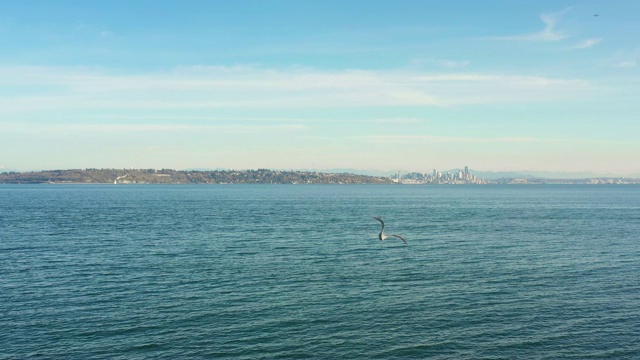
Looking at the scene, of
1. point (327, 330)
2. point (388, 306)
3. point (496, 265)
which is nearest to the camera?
point (327, 330)

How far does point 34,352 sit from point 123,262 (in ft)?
104

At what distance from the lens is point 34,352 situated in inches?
1522

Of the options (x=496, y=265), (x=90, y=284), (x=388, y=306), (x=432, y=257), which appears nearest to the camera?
(x=388, y=306)

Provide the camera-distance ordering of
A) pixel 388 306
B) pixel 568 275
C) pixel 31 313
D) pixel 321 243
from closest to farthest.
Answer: pixel 31 313
pixel 388 306
pixel 568 275
pixel 321 243

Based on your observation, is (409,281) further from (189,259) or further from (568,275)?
(189,259)

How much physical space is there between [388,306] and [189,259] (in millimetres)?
32354

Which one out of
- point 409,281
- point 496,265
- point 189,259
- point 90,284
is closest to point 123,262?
point 189,259

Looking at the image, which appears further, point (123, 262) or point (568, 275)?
point (123, 262)

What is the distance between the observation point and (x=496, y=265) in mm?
69812

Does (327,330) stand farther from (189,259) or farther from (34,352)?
(189,259)

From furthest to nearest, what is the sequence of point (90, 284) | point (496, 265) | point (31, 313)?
point (496, 265)
point (90, 284)
point (31, 313)

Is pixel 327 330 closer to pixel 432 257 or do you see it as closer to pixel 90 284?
pixel 90 284

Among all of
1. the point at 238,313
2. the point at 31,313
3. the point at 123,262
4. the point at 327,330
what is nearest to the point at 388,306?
the point at 327,330

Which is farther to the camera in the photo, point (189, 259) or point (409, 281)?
point (189, 259)
